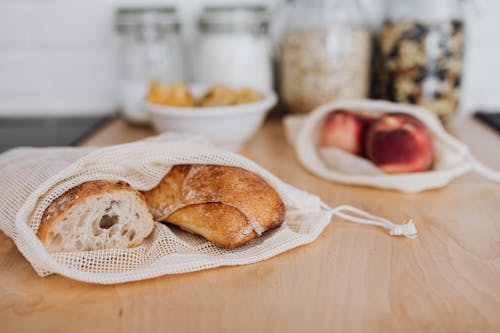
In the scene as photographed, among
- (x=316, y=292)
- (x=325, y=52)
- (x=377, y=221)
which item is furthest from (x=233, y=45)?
(x=316, y=292)

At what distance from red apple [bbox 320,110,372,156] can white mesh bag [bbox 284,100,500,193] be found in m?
0.01

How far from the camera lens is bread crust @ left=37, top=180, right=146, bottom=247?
50 cm

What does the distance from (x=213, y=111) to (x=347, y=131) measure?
229 millimetres

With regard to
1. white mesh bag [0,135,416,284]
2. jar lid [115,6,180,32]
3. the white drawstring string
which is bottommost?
the white drawstring string

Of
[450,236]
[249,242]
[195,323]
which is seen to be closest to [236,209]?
[249,242]

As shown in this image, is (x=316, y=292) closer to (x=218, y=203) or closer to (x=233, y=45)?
(x=218, y=203)

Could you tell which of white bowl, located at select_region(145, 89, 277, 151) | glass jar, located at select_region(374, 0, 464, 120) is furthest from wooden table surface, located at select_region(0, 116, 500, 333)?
glass jar, located at select_region(374, 0, 464, 120)

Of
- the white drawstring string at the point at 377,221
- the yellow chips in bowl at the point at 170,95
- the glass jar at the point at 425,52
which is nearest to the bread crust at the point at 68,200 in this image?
the white drawstring string at the point at 377,221

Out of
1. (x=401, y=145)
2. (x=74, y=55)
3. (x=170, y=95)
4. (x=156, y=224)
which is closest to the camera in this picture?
(x=156, y=224)

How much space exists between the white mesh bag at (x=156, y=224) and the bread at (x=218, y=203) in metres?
0.01

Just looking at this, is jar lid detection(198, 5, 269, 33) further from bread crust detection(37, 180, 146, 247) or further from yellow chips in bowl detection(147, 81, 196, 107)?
bread crust detection(37, 180, 146, 247)

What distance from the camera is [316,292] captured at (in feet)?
1.54

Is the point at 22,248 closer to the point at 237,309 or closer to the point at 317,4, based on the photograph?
the point at 237,309

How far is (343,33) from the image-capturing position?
103 centimetres
